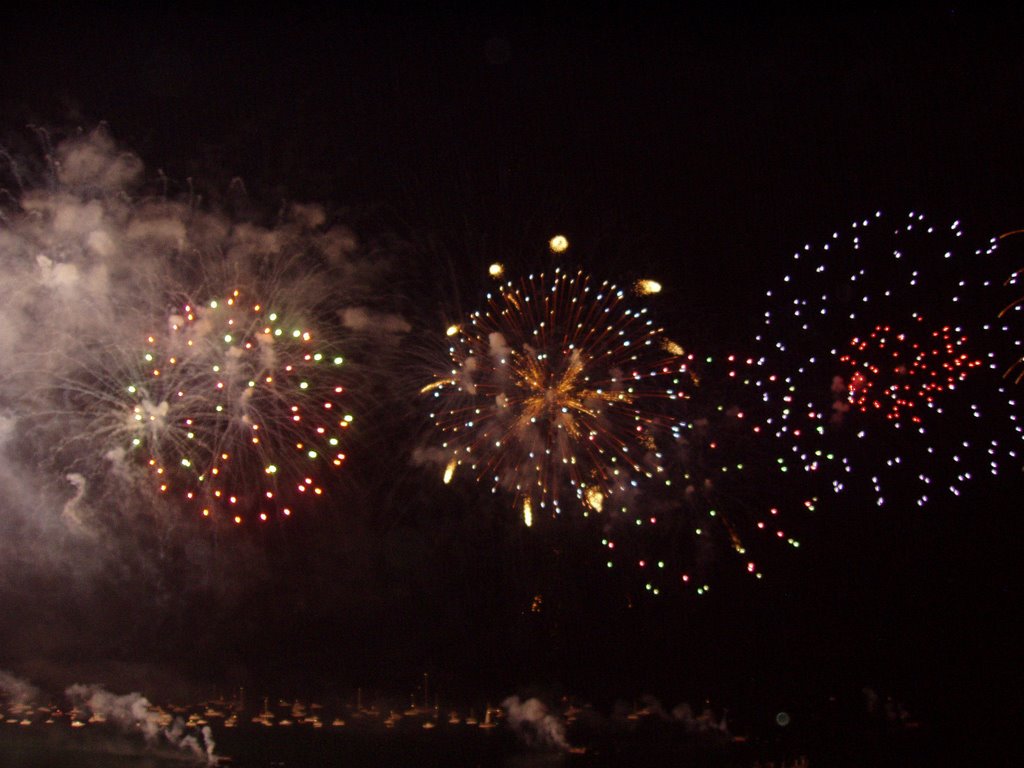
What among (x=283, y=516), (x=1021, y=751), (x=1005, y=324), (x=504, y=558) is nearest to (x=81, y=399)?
(x=283, y=516)

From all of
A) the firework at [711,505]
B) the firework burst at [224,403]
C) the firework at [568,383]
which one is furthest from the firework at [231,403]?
the firework at [711,505]

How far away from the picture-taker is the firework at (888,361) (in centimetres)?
1091

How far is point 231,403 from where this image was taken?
36.0 ft

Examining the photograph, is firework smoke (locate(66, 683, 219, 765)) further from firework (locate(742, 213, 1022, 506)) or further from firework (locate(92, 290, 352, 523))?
firework (locate(742, 213, 1022, 506))

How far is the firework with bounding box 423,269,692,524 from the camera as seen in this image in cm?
1105

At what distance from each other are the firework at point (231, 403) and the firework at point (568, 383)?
1800 mm

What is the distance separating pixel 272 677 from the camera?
43.2 ft

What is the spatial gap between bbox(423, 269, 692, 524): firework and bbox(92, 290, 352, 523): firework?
180cm

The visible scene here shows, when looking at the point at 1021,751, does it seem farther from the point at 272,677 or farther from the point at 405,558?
the point at 272,677

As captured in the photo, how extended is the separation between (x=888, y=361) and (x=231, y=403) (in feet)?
28.9

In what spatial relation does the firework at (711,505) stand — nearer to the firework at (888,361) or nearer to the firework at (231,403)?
the firework at (888,361)

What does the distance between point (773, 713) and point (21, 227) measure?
13.2m

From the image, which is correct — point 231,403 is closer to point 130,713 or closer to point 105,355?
point 105,355

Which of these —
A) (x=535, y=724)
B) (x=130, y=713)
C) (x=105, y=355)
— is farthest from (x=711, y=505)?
(x=130, y=713)
